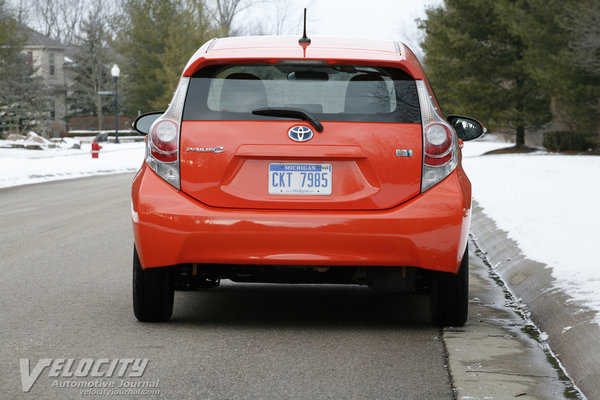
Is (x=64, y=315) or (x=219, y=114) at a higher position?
(x=219, y=114)

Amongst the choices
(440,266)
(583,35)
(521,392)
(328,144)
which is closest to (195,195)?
(328,144)

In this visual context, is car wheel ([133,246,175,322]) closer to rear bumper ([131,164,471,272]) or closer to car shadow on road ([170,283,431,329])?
car shadow on road ([170,283,431,329])

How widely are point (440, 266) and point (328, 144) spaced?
94 centimetres

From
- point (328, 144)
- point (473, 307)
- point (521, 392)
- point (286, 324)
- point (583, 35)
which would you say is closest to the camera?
point (521, 392)

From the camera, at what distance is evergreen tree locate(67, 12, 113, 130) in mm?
76438

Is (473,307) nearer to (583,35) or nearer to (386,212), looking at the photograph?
(386,212)

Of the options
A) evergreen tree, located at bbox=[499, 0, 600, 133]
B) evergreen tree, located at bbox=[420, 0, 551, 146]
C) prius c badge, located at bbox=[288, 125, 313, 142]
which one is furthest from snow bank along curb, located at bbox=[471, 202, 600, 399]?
evergreen tree, located at bbox=[420, 0, 551, 146]

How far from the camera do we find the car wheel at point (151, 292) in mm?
6004

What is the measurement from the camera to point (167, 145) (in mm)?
5707

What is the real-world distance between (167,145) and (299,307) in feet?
5.88

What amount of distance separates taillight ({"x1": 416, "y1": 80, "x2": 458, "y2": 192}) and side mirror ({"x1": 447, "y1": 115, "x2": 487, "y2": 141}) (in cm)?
105

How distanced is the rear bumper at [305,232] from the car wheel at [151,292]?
0.31 metres

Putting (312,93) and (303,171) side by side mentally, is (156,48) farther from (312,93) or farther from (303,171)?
(303,171)

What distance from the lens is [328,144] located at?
561 centimetres
